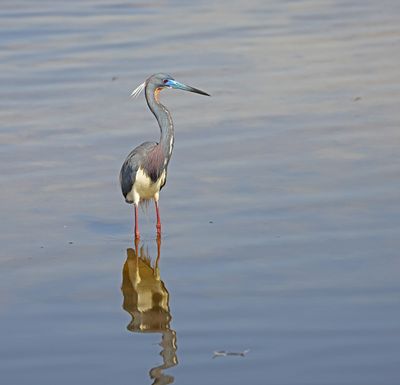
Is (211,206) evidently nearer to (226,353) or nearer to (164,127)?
(164,127)

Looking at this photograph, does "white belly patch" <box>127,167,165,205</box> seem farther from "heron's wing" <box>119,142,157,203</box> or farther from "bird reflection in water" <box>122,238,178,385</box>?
"bird reflection in water" <box>122,238,178,385</box>

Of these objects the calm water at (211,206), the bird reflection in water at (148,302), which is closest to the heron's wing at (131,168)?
the calm water at (211,206)

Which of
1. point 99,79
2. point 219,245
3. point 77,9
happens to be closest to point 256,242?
point 219,245

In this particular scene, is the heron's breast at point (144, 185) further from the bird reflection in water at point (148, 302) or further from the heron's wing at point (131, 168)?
the bird reflection in water at point (148, 302)

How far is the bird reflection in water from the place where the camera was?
21.6ft

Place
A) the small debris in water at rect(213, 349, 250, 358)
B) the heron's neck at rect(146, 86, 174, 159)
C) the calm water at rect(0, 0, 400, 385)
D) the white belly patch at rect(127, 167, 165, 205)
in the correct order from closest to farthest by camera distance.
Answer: the small debris in water at rect(213, 349, 250, 358), the calm water at rect(0, 0, 400, 385), the white belly patch at rect(127, 167, 165, 205), the heron's neck at rect(146, 86, 174, 159)

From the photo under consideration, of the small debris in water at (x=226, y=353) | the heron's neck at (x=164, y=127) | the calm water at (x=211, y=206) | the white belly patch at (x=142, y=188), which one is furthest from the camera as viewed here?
the heron's neck at (x=164, y=127)

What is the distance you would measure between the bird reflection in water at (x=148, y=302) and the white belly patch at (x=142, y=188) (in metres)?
0.52

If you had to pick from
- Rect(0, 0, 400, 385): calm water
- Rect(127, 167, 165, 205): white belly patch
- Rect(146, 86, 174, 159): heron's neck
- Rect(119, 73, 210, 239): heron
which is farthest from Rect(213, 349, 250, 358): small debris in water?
Rect(146, 86, 174, 159): heron's neck

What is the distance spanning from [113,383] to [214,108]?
592cm

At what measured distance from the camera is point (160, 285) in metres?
7.94

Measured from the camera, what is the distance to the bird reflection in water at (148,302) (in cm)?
659

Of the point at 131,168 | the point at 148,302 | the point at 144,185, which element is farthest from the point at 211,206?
the point at 148,302

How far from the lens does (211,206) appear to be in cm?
924
